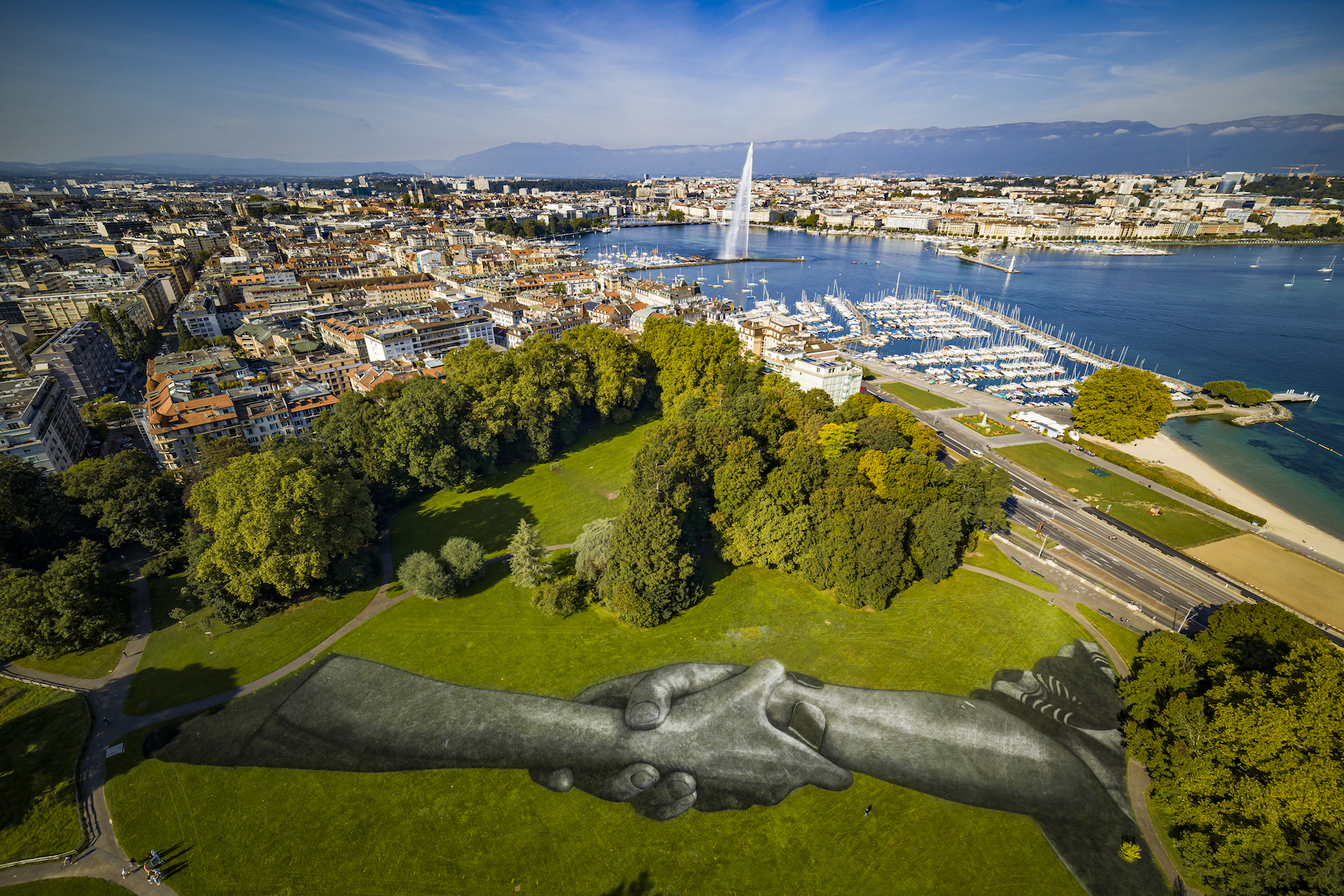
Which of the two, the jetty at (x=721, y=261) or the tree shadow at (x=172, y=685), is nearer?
the tree shadow at (x=172, y=685)

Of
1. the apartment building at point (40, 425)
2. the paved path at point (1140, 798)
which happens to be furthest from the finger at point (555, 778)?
the apartment building at point (40, 425)

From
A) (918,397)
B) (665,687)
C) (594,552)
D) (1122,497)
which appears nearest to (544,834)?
(665,687)

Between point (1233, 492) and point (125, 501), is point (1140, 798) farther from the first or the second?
point (125, 501)

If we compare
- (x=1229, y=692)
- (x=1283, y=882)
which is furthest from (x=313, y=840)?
(x=1229, y=692)

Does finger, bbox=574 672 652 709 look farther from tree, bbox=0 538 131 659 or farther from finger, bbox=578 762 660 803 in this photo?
tree, bbox=0 538 131 659

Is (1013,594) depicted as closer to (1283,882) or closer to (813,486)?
(813,486)

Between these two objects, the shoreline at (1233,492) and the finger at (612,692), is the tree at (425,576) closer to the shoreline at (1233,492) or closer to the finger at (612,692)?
the finger at (612,692)
